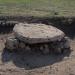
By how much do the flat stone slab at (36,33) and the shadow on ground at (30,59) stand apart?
585mm

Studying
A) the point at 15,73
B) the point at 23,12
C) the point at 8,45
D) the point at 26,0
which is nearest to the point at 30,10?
the point at 23,12

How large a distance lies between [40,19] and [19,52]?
2.61 meters

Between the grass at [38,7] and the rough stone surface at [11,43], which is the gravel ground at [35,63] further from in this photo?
the grass at [38,7]

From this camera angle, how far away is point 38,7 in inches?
667

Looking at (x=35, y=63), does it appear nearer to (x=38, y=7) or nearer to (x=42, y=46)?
(x=42, y=46)

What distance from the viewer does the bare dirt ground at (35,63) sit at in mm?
11852

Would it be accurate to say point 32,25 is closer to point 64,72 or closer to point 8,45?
point 8,45

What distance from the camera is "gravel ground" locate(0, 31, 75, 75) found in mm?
11852

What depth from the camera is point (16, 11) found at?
16.2m

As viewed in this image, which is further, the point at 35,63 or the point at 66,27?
the point at 66,27

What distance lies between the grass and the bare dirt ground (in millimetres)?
2665

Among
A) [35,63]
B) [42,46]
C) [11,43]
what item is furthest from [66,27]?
[35,63]

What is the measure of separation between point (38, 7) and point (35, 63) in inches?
196

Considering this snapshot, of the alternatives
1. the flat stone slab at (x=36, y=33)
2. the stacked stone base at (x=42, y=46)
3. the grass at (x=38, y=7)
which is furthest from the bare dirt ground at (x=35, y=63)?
the grass at (x=38, y=7)
